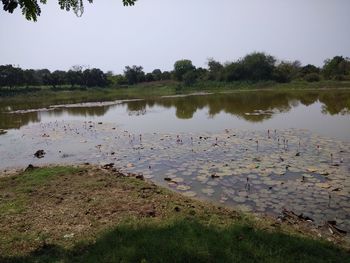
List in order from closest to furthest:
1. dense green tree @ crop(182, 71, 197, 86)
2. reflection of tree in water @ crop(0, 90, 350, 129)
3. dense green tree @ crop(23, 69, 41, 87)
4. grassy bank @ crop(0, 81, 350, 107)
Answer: reflection of tree in water @ crop(0, 90, 350, 129)
grassy bank @ crop(0, 81, 350, 107)
dense green tree @ crop(23, 69, 41, 87)
dense green tree @ crop(182, 71, 197, 86)

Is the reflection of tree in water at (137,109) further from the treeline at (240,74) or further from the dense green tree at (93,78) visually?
the dense green tree at (93,78)

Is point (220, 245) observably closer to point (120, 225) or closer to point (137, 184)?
point (120, 225)

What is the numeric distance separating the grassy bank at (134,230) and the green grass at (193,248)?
15 millimetres

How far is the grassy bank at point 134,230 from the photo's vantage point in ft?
17.2

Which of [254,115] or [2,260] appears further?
[254,115]

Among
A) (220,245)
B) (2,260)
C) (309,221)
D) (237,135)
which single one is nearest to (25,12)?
(2,260)

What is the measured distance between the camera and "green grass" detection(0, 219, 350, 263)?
5078 mm

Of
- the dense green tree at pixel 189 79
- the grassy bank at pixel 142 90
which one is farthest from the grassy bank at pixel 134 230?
the dense green tree at pixel 189 79

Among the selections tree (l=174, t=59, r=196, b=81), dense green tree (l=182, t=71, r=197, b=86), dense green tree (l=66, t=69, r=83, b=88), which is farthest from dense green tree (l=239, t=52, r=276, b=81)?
dense green tree (l=66, t=69, r=83, b=88)

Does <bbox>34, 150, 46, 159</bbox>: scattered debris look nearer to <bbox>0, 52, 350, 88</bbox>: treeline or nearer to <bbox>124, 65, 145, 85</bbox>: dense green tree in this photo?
<bbox>0, 52, 350, 88</bbox>: treeline

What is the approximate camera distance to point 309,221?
24.4 feet

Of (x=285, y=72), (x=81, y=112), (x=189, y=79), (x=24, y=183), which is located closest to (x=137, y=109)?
(x=81, y=112)

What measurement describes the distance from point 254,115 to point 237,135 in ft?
26.5

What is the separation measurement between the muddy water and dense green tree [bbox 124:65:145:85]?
204ft
